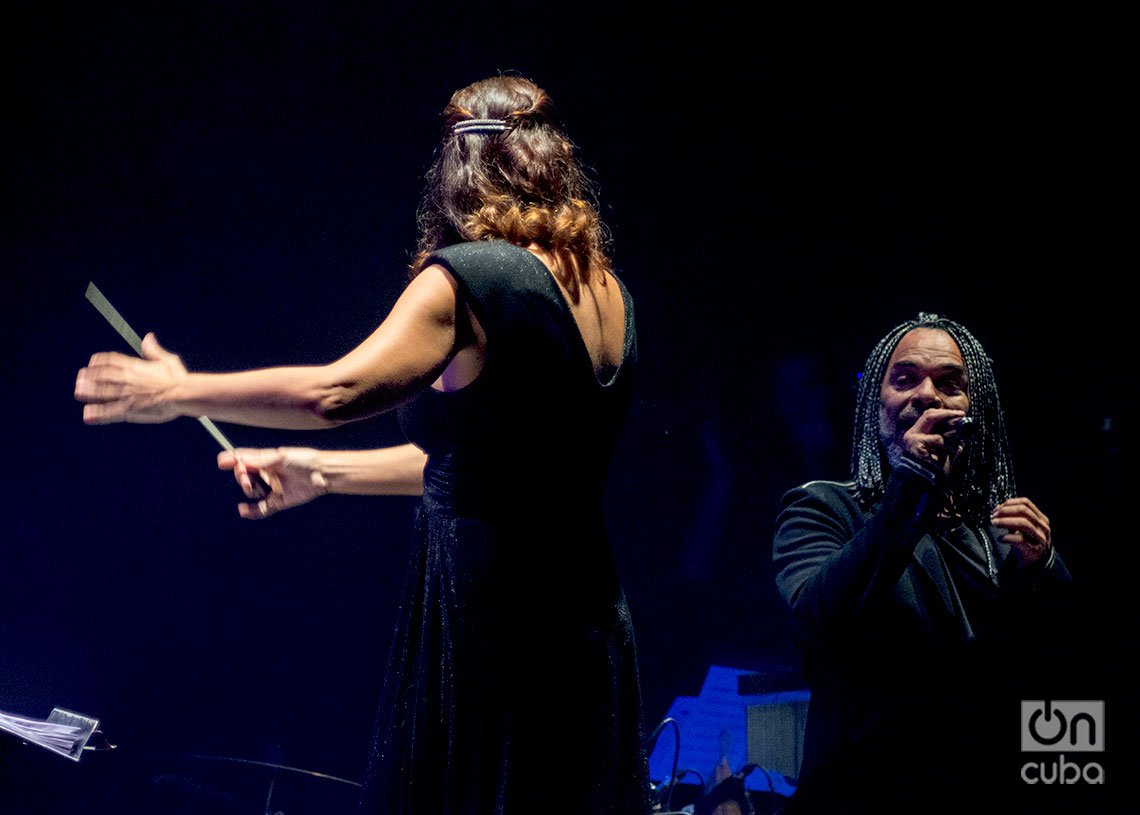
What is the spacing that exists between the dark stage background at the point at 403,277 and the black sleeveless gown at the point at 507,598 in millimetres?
1044

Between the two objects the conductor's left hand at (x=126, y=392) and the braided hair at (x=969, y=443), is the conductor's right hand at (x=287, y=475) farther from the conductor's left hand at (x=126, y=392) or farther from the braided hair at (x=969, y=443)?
the braided hair at (x=969, y=443)

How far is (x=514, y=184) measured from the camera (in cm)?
138

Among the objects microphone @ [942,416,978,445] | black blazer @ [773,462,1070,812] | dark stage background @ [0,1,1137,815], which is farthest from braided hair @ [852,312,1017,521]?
dark stage background @ [0,1,1137,815]

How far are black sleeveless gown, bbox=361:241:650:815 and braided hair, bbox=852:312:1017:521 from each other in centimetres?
74

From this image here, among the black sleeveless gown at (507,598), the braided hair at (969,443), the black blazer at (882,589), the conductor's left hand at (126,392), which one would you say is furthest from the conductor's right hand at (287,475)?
the braided hair at (969,443)

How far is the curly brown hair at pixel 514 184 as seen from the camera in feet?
4.42

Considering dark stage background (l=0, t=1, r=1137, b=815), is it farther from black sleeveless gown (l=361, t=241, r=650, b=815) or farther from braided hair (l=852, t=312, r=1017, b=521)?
black sleeveless gown (l=361, t=241, r=650, b=815)

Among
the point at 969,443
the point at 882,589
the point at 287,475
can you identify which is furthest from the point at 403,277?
the point at 882,589

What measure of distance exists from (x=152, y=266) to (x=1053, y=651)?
2.33 meters

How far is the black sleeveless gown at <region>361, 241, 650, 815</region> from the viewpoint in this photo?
1220mm

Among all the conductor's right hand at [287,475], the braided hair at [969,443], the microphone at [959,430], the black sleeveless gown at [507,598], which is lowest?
the black sleeveless gown at [507,598]

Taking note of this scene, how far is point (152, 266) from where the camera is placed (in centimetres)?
253

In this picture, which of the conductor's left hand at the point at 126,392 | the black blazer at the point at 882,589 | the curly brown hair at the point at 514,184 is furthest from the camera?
the black blazer at the point at 882,589

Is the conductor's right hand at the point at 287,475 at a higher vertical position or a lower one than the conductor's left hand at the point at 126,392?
higher
